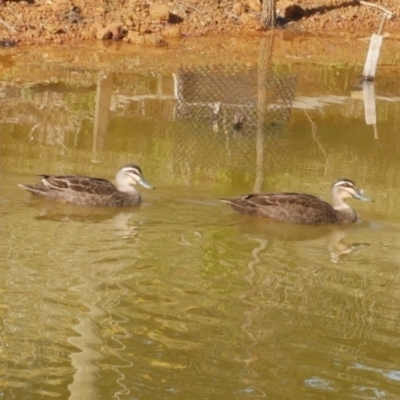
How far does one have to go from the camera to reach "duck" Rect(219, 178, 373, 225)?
47.8 feet

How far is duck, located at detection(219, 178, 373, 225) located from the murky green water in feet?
0.56

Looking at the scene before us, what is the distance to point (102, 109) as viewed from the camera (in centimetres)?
2047

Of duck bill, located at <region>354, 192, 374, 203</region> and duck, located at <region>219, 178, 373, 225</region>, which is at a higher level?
duck bill, located at <region>354, 192, 374, 203</region>

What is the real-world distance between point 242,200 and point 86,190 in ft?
6.19

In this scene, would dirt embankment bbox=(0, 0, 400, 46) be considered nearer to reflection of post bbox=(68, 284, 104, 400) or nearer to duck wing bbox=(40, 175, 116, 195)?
duck wing bbox=(40, 175, 116, 195)

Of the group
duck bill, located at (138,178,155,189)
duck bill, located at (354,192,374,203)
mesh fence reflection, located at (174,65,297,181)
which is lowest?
duck bill, located at (138,178,155,189)

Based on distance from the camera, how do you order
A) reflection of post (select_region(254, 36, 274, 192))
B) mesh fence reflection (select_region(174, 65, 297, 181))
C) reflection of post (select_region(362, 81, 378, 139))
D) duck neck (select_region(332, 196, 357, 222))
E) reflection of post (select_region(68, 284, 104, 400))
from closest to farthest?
reflection of post (select_region(68, 284, 104, 400)) → duck neck (select_region(332, 196, 357, 222)) → reflection of post (select_region(254, 36, 274, 192)) → mesh fence reflection (select_region(174, 65, 297, 181)) → reflection of post (select_region(362, 81, 378, 139))

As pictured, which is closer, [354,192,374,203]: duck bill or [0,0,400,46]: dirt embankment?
[354,192,374,203]: duck bill

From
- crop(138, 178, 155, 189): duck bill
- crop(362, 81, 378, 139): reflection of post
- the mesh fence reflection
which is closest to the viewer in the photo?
crop(138, 178, 155, 189): duck bill

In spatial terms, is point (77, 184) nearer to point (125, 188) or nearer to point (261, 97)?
point (125, 188)

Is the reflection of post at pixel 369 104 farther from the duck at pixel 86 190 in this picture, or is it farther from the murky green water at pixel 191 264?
the duck at pixel 86 190

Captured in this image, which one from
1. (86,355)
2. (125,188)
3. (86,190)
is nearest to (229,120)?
(125,188)

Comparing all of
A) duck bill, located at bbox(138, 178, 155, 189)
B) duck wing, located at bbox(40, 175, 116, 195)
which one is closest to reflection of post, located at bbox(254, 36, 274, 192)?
duck bill, located at bbox(138, 178, 155, 189)

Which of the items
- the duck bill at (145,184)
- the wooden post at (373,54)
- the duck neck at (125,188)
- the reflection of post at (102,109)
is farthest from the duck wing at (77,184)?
the wooden post at (373,54)
